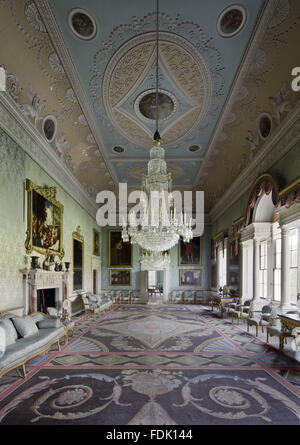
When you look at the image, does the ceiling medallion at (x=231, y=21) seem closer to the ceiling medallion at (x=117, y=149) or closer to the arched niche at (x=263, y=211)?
the arched niche at (x=263, y=211)

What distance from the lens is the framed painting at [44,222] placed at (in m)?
6.83

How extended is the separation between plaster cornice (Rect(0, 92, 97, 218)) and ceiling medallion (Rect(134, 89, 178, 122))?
2987 millimetres

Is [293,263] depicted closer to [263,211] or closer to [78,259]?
[263,211]

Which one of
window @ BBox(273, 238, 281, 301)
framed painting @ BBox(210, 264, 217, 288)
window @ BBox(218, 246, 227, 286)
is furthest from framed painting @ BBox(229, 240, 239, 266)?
framed painting @ BBox(210, 264, 217, 288)

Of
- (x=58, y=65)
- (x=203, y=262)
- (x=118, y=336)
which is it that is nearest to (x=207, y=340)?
(x=118, y=336)

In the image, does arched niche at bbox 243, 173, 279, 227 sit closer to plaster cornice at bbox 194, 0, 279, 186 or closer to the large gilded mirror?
plaster cornice at bbox 194, 0, 279, 186

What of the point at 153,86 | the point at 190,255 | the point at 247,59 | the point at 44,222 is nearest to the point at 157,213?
the point at 153,86

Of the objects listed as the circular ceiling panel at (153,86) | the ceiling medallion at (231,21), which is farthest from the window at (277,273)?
the ceiling medallion at (231,21)

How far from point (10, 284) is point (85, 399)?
133 inches

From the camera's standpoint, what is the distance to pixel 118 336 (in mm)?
7555

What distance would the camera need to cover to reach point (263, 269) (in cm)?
979

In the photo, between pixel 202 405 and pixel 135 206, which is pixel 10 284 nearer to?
pixel 202 405

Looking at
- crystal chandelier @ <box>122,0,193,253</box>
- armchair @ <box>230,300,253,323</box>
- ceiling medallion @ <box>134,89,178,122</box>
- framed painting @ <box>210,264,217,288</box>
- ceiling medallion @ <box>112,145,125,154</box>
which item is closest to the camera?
crystal chandelier @ <box>122,0,193,253</box>

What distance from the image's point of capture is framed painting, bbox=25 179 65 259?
683 cm
